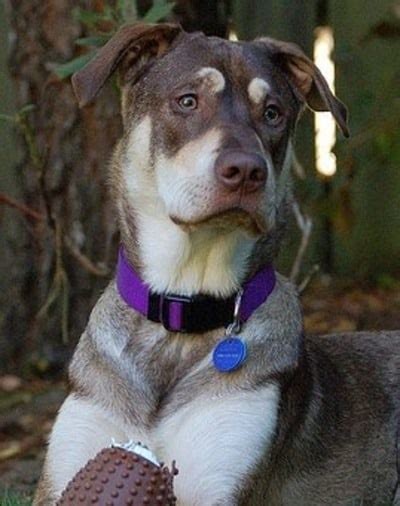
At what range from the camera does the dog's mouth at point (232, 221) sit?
195 inches

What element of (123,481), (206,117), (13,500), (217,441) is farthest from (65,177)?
(123,481)

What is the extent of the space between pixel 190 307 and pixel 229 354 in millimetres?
208

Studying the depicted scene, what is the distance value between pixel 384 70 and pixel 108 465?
606 centimetres

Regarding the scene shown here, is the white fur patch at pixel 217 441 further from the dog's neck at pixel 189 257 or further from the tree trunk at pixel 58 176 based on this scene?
the tree trunk at pixel 58 176

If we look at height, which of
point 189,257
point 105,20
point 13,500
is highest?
point 105,20

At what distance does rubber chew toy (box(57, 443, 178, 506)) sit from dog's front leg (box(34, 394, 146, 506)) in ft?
2.31

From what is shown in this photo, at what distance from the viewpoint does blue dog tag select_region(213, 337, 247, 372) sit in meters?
5.09

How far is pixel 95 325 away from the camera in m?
5.34

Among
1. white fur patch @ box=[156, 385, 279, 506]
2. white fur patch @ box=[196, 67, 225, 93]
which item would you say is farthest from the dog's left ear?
white fur patch @ box=[156, 385, 279, 506]

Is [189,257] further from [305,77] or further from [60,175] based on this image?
[60,175]

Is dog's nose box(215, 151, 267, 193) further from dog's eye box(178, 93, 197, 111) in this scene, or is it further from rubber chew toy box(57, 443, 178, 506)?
rubber chew toy box(57, 443, 178, 506)

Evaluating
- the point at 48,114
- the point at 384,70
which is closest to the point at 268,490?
the point at 48,114

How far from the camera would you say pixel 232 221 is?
5.00 metres

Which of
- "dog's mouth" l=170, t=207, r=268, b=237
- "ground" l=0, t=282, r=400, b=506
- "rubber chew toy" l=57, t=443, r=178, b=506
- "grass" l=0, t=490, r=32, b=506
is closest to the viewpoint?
"rubber chew toy" l=57, t=443, r=178, b=506
